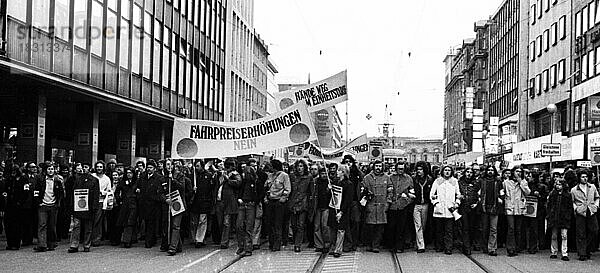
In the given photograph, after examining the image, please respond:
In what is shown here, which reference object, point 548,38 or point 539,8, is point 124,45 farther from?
point 539,8

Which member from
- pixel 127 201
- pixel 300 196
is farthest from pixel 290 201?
pixel 127 201

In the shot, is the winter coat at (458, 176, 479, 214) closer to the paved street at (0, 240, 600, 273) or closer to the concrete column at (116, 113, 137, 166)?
the paved street at (0, 240, 600, 273)

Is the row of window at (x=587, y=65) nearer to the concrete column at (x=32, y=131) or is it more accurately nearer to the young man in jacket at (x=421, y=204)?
the young man in jacket at (x=421, y=204)

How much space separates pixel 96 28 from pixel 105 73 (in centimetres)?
160

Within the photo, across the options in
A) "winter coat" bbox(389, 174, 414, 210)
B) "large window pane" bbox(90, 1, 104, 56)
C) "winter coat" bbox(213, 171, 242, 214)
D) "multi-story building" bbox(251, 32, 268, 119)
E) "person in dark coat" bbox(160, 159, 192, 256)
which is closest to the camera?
"person in dark coat" bbox(160, 159, 192, 256)

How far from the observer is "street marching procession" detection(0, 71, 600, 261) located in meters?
16.0

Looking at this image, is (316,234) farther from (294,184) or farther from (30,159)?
(30,159)

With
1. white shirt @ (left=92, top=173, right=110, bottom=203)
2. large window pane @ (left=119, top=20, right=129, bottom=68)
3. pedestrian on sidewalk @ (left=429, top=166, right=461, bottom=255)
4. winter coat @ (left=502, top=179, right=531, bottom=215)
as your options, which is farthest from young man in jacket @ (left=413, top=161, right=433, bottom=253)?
large window pane @ (left=119, top=20, right=129, bottom=68)

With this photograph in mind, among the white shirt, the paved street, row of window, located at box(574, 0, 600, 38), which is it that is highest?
row of window, located at box(574, 0, 600, 38)

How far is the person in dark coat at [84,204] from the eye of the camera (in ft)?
51.8

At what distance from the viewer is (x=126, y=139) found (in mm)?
31938

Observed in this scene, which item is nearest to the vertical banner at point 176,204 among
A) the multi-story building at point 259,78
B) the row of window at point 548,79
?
the row of window at point 548,79

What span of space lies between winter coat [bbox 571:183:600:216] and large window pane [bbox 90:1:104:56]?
54.6ft

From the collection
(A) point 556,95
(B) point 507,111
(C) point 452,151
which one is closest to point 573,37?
(A) point 556,95
